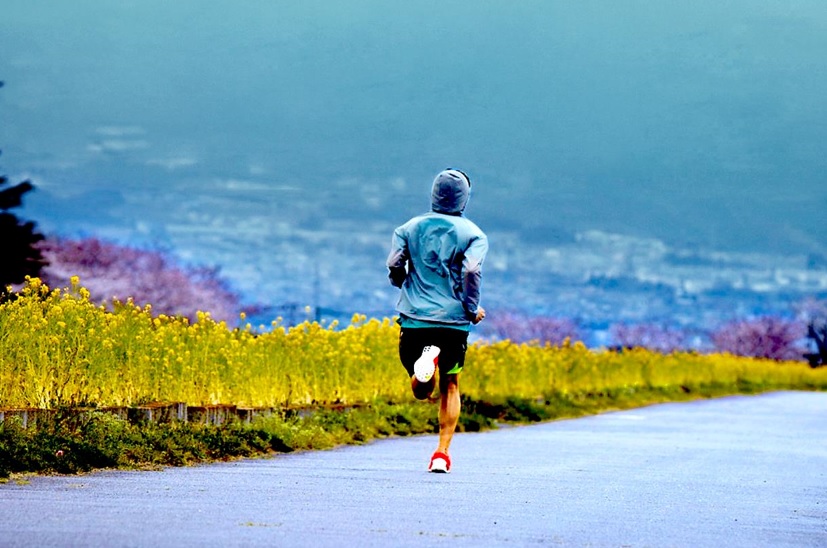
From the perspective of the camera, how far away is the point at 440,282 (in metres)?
10.2

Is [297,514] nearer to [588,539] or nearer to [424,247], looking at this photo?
[588,539]

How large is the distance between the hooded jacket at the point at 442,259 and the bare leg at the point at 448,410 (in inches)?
24.5

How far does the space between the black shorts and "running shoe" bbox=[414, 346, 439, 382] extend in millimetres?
106

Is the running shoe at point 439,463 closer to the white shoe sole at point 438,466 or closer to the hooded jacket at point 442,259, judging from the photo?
the white shoe sole at point 438,466

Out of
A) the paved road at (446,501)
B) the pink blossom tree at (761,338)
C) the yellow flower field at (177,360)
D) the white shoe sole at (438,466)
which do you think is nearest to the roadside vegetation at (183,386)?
the yellow flower field at (177,360)

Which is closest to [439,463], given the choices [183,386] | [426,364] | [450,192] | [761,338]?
[426,364]

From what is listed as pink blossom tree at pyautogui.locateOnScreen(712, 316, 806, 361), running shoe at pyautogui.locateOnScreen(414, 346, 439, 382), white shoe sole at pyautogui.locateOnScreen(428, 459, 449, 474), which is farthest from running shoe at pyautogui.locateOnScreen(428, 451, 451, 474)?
pink blossom tree at pyautogui.locateOnScreen(712, 316, 806, 361)

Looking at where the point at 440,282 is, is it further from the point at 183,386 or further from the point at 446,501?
the point at 183,386

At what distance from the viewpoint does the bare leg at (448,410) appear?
10438 mm

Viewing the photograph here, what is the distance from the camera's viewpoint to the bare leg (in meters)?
10.4

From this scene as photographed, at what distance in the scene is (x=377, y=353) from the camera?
18719 millimetres

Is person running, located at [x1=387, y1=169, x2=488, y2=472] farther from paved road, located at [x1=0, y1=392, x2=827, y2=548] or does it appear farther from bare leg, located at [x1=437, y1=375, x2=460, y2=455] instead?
paved road, located at [x1=0, y1=392, x2=827, y2=548]

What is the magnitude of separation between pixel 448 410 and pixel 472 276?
45.4 inches

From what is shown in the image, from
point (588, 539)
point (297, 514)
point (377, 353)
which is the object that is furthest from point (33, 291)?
point (588, 539)
